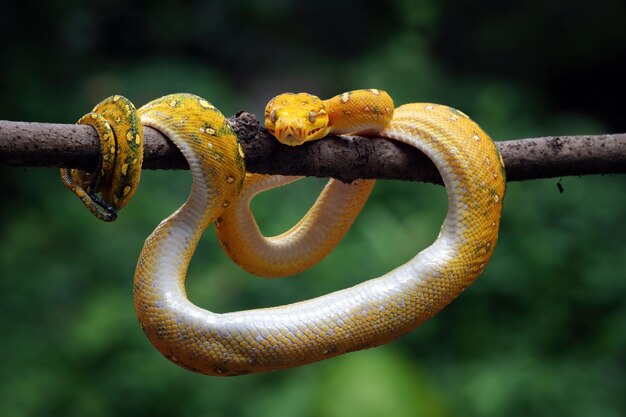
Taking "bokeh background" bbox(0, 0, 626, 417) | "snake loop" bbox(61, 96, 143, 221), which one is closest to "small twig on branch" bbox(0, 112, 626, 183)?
"snake loop" bbox(61, 96, 143, 221)

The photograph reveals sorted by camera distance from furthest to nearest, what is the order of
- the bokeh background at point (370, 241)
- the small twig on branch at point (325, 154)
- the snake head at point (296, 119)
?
the bokeh background at point (370, 241)
the snake head at point (296, 119)
the small twig on branch at point (325, 154)

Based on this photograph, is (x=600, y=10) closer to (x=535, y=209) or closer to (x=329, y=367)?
(x=535, y=209)

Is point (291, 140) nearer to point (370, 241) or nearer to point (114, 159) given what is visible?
point (114, 159)

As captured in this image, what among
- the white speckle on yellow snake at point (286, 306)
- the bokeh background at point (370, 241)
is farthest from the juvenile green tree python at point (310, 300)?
the bokeh background at point (370, 241)

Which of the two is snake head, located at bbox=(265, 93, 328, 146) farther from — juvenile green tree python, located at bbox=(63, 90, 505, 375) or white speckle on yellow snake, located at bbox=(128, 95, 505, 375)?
white speckle on yellow snake, located at bbox=(128, 95, 505, 375)

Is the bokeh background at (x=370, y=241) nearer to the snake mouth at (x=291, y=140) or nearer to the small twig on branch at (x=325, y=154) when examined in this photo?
the small twig on branch at (x=325, y=154)
